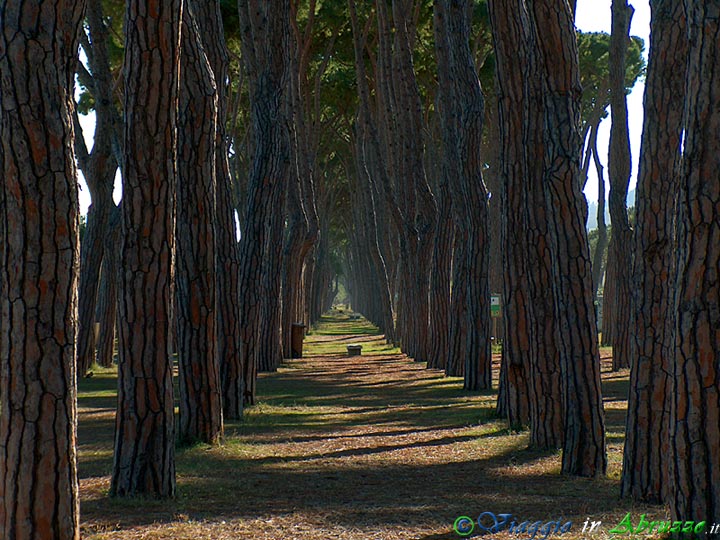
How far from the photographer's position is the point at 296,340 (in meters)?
22.9

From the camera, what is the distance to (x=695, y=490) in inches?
169

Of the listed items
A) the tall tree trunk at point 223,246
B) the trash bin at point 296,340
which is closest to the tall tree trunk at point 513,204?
the tall tree trunk at point 223,246

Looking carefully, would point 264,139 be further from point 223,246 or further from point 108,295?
point 108,295

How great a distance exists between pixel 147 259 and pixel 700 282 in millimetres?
3531

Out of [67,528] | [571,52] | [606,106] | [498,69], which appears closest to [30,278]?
[67,528]

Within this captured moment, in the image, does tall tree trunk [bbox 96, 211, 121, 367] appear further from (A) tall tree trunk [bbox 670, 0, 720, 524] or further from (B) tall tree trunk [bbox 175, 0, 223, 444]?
(A) tall tree trunk [bbox 670, 0, 720, 524]

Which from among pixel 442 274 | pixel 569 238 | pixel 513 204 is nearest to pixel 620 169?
pixel 442 274

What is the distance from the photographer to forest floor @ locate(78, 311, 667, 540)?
Result: 5586mm

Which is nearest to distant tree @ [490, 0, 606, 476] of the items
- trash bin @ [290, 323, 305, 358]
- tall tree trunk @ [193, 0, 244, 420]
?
tall tree trunk @ [193, 0, 244, 420]

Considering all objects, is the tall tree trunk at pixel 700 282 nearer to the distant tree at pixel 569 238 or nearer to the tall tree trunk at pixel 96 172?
the distant tree at pixel 569 238

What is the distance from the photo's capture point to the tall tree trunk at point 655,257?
238 inches

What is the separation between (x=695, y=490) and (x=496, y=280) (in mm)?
25485

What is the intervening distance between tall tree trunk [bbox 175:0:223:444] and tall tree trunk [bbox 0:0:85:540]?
3860 millimetres

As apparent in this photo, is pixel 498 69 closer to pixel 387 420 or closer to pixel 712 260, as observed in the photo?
pixel 387 420
